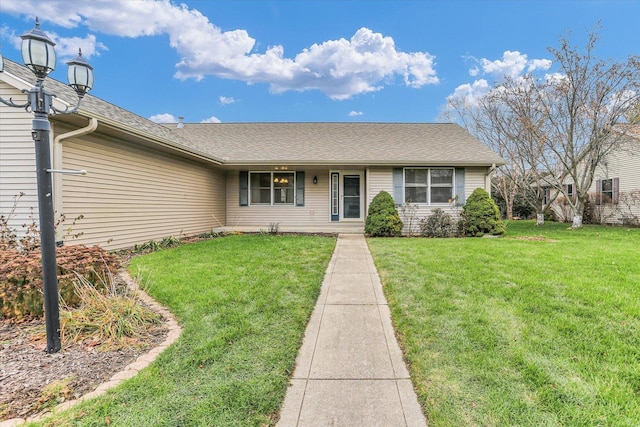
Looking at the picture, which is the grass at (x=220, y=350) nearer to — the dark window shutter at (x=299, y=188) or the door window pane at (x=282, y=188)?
the dark window shutter at (x=299, y=188)

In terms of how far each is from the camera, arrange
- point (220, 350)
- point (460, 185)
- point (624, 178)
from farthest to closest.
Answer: point (624, 178) < point (460, 185) < point (220, 350)

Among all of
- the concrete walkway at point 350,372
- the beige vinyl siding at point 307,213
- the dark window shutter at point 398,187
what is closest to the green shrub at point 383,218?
the dark window shutter at point 398,187

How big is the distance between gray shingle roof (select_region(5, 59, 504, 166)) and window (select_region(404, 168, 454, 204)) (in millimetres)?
449

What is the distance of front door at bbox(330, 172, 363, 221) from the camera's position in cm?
1158

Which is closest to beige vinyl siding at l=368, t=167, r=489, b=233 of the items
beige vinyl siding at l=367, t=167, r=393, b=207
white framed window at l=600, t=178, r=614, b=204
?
beige vinyl siding at l=367, t=167, r=393, b=207

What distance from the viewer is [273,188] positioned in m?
→ 11.7

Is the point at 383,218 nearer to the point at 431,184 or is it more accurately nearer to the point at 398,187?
the point at 398,187

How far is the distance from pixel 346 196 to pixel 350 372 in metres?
9.38

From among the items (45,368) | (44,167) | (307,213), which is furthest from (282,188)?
(45,368)

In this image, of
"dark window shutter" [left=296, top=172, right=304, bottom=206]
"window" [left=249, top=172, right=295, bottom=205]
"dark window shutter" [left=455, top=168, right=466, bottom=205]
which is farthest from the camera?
"window" [left=249, top=172, right=295, bottom=205]

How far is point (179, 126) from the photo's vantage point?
45.7 ft

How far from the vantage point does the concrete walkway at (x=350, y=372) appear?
6.53 ft

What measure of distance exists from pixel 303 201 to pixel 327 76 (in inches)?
410

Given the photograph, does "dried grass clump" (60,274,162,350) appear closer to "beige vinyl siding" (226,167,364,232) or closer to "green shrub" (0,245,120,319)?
"green shrub" (0,245,120,319)
